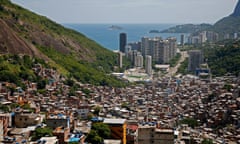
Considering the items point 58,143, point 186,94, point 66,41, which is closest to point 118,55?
point 66,41

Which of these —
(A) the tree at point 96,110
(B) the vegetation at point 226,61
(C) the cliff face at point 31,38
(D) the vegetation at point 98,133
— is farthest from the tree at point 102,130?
(B) the vegetation at point 226,61

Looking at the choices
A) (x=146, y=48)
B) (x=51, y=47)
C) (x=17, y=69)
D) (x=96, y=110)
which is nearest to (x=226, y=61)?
(x=51, y=47)

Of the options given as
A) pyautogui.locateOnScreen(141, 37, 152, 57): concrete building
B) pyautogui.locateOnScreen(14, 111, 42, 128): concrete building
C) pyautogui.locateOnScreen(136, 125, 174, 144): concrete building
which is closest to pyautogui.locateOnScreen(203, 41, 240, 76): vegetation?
pyautogui.locateOnScreen(141, 37, 152, 57): concrete building

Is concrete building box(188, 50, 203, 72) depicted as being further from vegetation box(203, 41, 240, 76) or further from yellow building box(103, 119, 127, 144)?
yellow building box(103, 119, 127, 144)

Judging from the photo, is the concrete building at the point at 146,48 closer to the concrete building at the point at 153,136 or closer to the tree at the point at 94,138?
the concrete building at the point at 153,136

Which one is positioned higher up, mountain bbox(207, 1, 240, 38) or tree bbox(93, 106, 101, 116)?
mountain bbox(207, 1, 240, 38)

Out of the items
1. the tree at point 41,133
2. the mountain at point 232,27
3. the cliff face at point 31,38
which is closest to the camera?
the tree at point 41,133

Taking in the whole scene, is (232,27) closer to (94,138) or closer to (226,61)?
(226,61)
